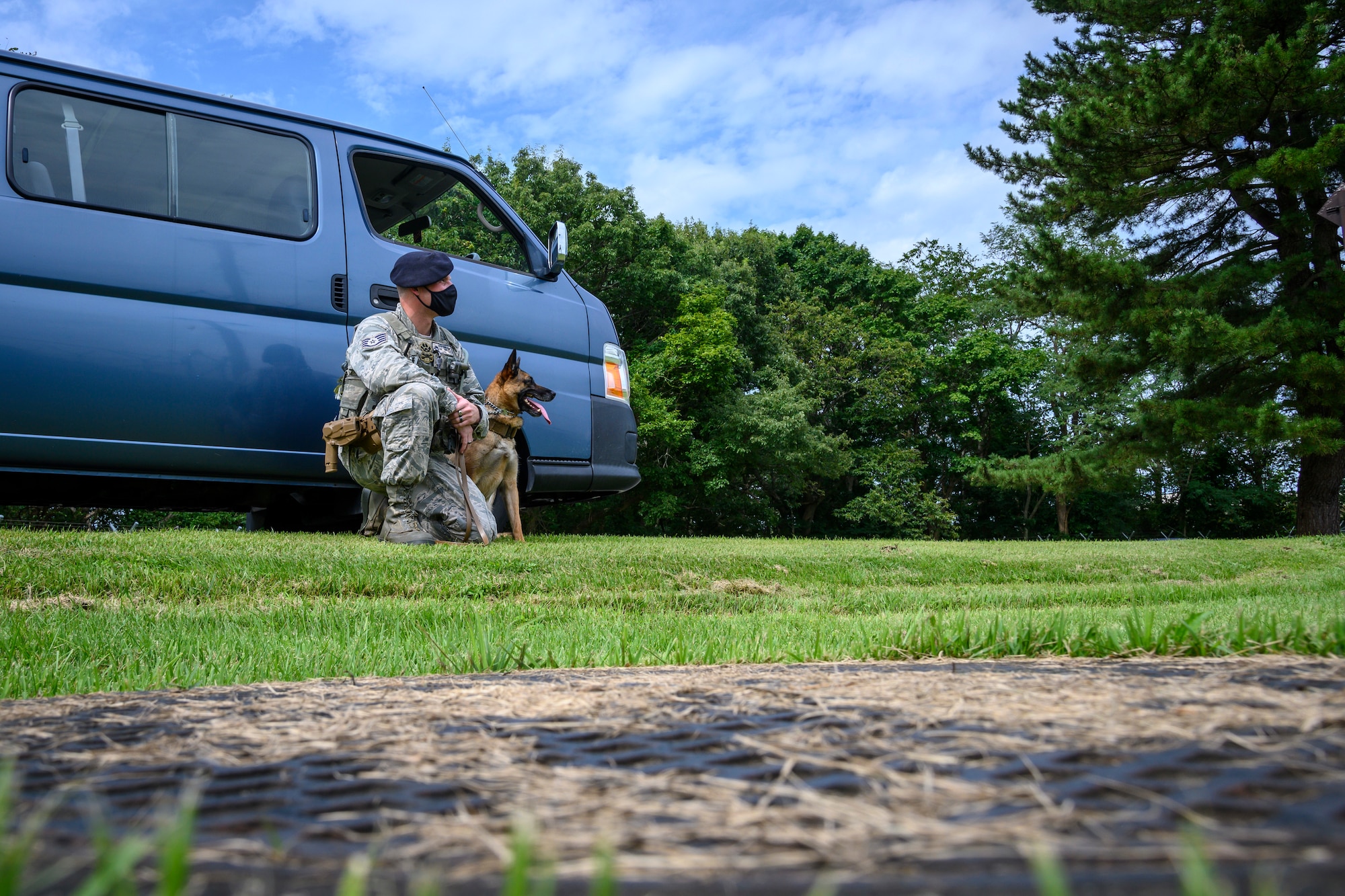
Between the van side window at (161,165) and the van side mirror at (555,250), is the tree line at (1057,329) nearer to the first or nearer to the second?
the van side mirror at (555,250)

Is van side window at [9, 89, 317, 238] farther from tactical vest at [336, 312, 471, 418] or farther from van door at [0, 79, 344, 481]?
tactical vest at [336, 312, 471, 418]

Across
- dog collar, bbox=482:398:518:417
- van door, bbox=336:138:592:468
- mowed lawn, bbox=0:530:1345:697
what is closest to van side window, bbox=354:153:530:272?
van door, bbox=336:138:592:468

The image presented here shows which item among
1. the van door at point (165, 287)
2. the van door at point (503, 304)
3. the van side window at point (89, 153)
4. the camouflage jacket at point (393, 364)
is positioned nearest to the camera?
the van door at point (165, 287)

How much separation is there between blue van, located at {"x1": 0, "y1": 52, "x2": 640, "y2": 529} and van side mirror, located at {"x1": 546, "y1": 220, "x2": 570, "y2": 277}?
0.03m

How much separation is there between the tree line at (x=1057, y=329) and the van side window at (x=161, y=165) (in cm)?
1275

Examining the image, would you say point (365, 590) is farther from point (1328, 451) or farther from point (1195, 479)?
point (1195, 479)

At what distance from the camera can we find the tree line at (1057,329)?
555 inches

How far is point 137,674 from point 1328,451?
1652 cm

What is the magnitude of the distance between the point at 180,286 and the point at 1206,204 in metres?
18.9

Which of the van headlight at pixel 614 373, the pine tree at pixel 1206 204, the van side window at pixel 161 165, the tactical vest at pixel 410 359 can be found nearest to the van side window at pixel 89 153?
the van side window at pixel 161 165

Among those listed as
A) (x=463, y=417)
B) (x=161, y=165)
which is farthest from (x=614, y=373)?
(x=161, y=165)

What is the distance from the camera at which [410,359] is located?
18.4 feet

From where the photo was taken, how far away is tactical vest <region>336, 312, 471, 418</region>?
554 cm

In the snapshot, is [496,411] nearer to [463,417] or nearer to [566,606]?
[463,417]
